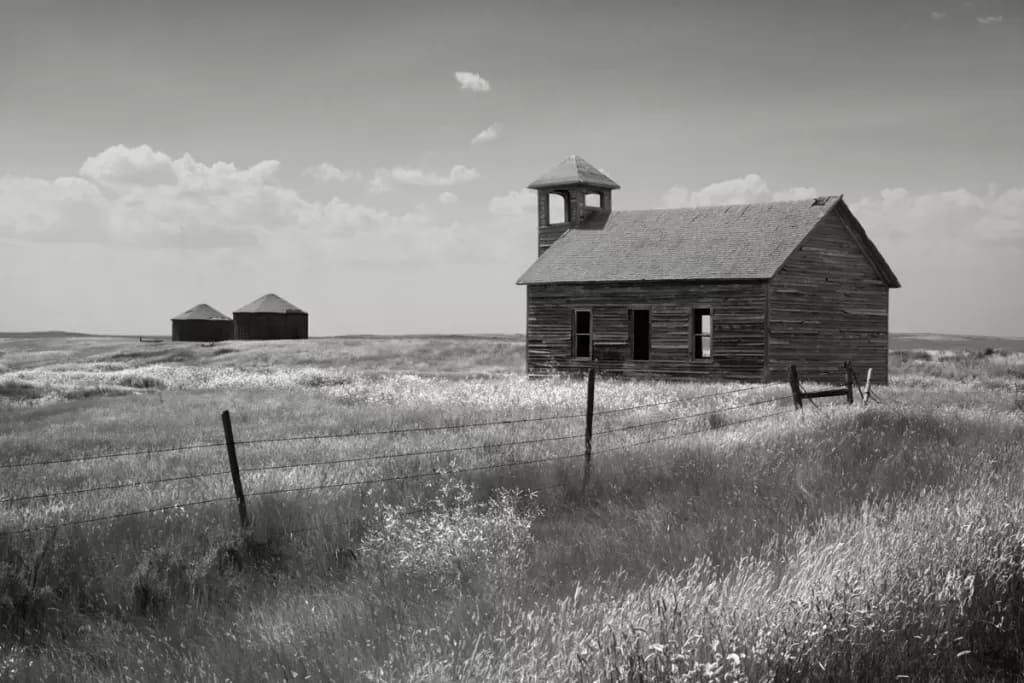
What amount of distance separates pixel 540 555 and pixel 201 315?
66.8m

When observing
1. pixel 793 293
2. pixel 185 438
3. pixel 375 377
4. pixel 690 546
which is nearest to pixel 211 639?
pixel 690 546

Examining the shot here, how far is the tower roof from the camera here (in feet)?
109

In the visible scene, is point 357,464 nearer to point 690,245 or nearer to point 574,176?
point 690,245

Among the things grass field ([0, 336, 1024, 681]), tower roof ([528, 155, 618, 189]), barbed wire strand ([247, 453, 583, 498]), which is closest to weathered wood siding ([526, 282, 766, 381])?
tower roof ([528, 155, 618, 189])

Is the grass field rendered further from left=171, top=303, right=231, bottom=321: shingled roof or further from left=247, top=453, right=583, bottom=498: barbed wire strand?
left=171, top=303, right=231, bottom=321: shingled roof

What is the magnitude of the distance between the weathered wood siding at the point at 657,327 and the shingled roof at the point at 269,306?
40793 millimetres

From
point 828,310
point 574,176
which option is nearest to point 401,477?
point 828,310

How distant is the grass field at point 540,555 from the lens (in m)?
4.97

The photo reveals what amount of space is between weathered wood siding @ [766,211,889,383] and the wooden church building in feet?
0.16

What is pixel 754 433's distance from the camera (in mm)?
12758

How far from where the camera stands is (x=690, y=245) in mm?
29359

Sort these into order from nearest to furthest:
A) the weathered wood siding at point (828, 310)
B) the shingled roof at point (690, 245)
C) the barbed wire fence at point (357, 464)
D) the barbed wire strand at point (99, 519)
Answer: the barbed wire strand at point (99, 519) → the barbed wire fence at point (357, 464) → the weathered wood siding at point (828, 310) → the shingled roof at point (690, 245)

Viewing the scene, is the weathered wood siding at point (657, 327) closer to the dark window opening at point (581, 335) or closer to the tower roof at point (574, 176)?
the dark window opening at point (581, 335)

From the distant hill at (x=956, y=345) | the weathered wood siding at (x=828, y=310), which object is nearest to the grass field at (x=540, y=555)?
the weathered wood siding at (x=828, y=310)
